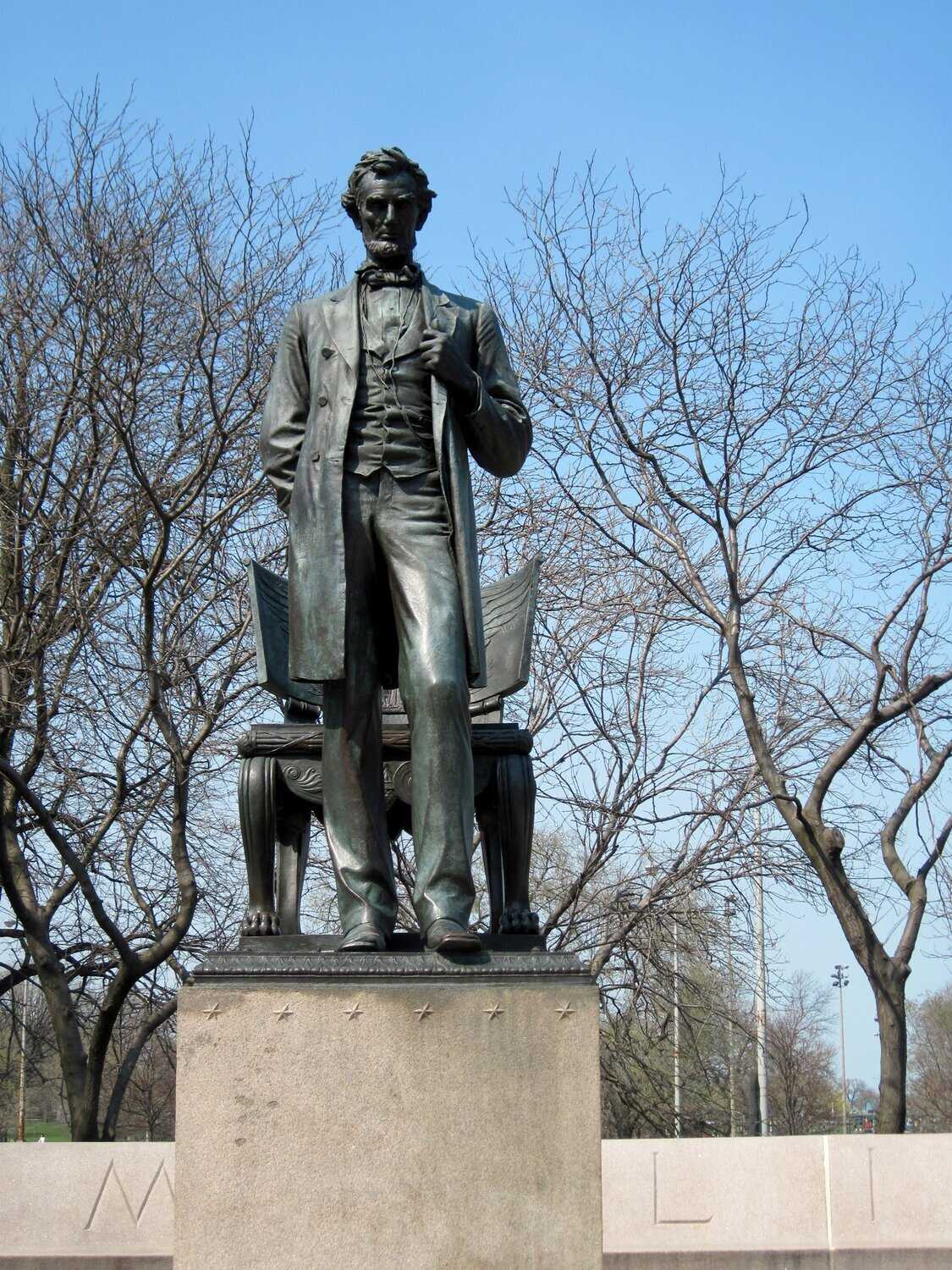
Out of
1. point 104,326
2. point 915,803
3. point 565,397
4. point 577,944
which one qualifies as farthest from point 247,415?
point 915,803

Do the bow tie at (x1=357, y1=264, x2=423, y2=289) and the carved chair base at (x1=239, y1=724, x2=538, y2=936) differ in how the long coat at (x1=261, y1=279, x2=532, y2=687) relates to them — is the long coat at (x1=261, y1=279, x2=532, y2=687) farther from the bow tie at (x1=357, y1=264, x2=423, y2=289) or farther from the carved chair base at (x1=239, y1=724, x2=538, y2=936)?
the carved chair base at (x1=239, y1=724, x2=538, y2=936)

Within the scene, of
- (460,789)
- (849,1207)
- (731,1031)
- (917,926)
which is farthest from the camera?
(731,1031)

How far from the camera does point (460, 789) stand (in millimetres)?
4918

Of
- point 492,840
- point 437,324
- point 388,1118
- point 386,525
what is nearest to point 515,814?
point 492,840

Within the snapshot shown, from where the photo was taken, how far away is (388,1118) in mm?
4406

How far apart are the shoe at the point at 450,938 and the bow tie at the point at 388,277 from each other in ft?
6.90

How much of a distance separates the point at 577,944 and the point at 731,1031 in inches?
179

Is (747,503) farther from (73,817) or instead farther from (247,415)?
(73,817)

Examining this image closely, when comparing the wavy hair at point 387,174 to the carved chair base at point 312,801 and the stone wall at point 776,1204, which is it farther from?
the stone wall at point 776,1204

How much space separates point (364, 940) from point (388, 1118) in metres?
0.54

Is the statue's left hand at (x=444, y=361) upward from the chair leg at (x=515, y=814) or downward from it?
upward

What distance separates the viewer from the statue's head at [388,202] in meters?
5.30

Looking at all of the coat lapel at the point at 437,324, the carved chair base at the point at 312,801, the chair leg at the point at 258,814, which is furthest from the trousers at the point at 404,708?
the chair leg at the point at 258,814

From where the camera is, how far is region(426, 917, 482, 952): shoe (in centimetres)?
456
